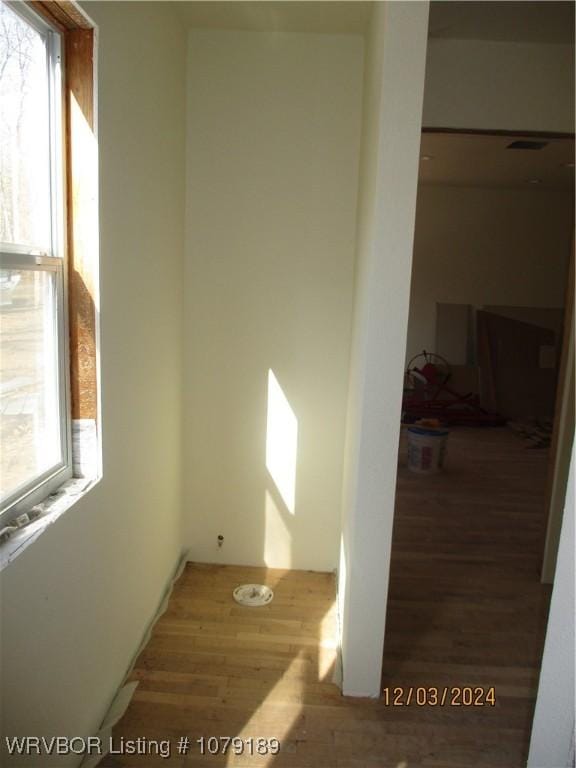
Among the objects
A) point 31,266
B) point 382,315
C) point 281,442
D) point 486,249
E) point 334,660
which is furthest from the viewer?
point 486,249

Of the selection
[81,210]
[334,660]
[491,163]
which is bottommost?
[334,660]

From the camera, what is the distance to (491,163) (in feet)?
18.8

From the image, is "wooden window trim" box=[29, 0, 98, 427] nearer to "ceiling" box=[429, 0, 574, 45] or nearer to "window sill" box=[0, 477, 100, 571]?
"window sill" box=[0, 477, 100, 571]

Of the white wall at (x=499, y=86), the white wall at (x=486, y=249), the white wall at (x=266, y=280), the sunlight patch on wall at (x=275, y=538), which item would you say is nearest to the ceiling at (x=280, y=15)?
the white wall at (x=266, y=280)

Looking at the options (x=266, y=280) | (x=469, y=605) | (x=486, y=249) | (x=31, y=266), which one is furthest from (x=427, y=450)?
(x=31, y=266)

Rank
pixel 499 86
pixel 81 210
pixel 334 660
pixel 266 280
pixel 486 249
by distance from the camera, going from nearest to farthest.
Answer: pixel 81 210 < pixel 334 660 < pixel 499 86 < pixel 266 280 < pixel 486 249

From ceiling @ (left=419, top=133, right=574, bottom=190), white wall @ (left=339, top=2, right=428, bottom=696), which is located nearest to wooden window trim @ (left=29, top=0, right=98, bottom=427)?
white wall @ (left=339, top=2, right=428, bottom=696)

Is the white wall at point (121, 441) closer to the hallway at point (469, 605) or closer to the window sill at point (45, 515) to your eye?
the window sill at point (45, 515)

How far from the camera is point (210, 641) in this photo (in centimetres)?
249

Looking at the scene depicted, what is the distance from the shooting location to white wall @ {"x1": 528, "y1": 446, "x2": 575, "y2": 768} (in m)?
1.16

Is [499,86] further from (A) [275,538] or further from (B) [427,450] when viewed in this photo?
(B) [427,450]

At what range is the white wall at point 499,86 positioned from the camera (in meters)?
2.76

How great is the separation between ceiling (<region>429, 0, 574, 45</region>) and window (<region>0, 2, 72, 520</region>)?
181 centimetres

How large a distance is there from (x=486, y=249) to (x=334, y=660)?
6.24m
